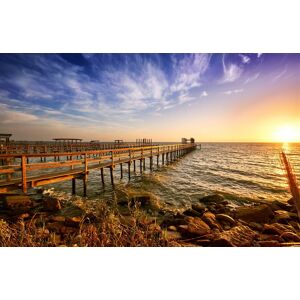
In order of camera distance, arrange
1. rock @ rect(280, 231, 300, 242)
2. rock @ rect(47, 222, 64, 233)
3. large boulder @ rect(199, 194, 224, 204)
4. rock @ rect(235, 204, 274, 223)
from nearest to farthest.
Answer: rock @ rect(280, 231, 300, 242) → rock @ rect(47, 222, 64, 233) → rock @ rect(235, 204, 274, 223) → large boulder @ rect(199, 194, 224, 204)

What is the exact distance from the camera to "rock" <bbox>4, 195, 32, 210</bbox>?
5.67m

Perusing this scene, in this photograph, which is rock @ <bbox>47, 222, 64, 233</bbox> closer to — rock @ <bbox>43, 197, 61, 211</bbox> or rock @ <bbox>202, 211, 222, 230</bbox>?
rock @ <bbox>43, 197, 61, 211</bbox>

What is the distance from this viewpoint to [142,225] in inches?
158

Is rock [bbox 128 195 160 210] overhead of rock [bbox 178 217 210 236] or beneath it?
beneath

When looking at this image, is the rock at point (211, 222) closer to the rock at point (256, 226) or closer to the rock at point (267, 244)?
the rock at point (256, 226)

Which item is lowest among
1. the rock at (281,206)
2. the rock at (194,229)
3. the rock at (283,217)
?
the rock at (281,206)

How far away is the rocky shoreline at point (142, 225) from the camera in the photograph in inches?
117

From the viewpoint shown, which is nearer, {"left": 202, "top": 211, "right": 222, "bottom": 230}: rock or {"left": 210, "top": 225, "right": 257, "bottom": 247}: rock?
{"left": 210, "top": 225, "right": 257, "bottom": 247}: rock

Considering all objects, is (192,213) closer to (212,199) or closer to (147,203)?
(147,203)

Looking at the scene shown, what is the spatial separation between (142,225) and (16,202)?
16.4 ft

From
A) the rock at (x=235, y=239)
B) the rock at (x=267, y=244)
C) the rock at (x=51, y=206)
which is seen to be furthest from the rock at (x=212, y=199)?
the rock at (x=51, y=206)

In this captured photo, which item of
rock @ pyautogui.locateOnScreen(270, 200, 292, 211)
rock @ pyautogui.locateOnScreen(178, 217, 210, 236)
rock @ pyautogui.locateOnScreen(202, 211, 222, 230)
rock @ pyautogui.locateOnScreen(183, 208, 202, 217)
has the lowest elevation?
rock @ pyautogui.locateOnScreen(270, 200, 292, 211)

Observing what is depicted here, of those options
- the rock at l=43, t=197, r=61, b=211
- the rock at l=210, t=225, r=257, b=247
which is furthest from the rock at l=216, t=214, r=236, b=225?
the rock at l=43, t=197, r=61, b=211
